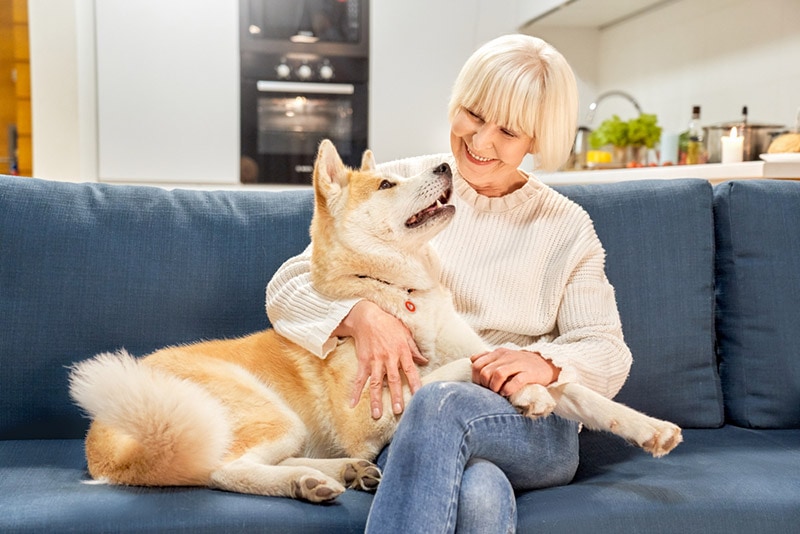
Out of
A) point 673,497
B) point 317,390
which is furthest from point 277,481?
point 673,497

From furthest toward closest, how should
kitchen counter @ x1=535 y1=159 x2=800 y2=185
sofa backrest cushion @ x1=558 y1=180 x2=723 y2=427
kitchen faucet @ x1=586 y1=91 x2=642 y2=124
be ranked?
1. kitchen faucet @ x1=586 y1=91 x2=642 y2=124
2. kitchen counter @ x1=535 y1=159 x2=800 y2=185
3. sofa backrest cushion @ x1=558 y1=180 x2=723 y2=427

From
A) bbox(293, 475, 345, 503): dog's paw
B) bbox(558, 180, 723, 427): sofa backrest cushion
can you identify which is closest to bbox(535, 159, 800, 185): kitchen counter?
bbox(558, 180, 723, 427): sofa backrest cushion

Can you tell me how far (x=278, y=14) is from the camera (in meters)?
4.34

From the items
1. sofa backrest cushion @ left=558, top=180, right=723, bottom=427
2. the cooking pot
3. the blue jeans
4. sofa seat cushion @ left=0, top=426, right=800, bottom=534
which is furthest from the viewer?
the cooking pot

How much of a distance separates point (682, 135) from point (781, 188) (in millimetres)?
1807

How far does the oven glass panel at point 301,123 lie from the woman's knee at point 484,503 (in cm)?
329

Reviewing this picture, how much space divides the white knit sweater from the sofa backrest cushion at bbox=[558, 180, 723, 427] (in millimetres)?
232

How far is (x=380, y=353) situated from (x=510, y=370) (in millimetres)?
257

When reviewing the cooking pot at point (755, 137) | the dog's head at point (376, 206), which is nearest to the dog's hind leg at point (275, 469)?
the dog's head at point (376, 206)

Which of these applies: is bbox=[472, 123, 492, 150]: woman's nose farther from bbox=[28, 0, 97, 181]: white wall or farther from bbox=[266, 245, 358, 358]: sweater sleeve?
bbox=[28, 0, 97, 181]: white wall

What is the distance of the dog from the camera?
138 cm

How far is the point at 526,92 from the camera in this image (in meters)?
1.74

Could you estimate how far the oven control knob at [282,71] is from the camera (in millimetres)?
4328

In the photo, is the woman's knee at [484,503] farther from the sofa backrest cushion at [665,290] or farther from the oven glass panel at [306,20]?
the oven glass panel at [306,20]
